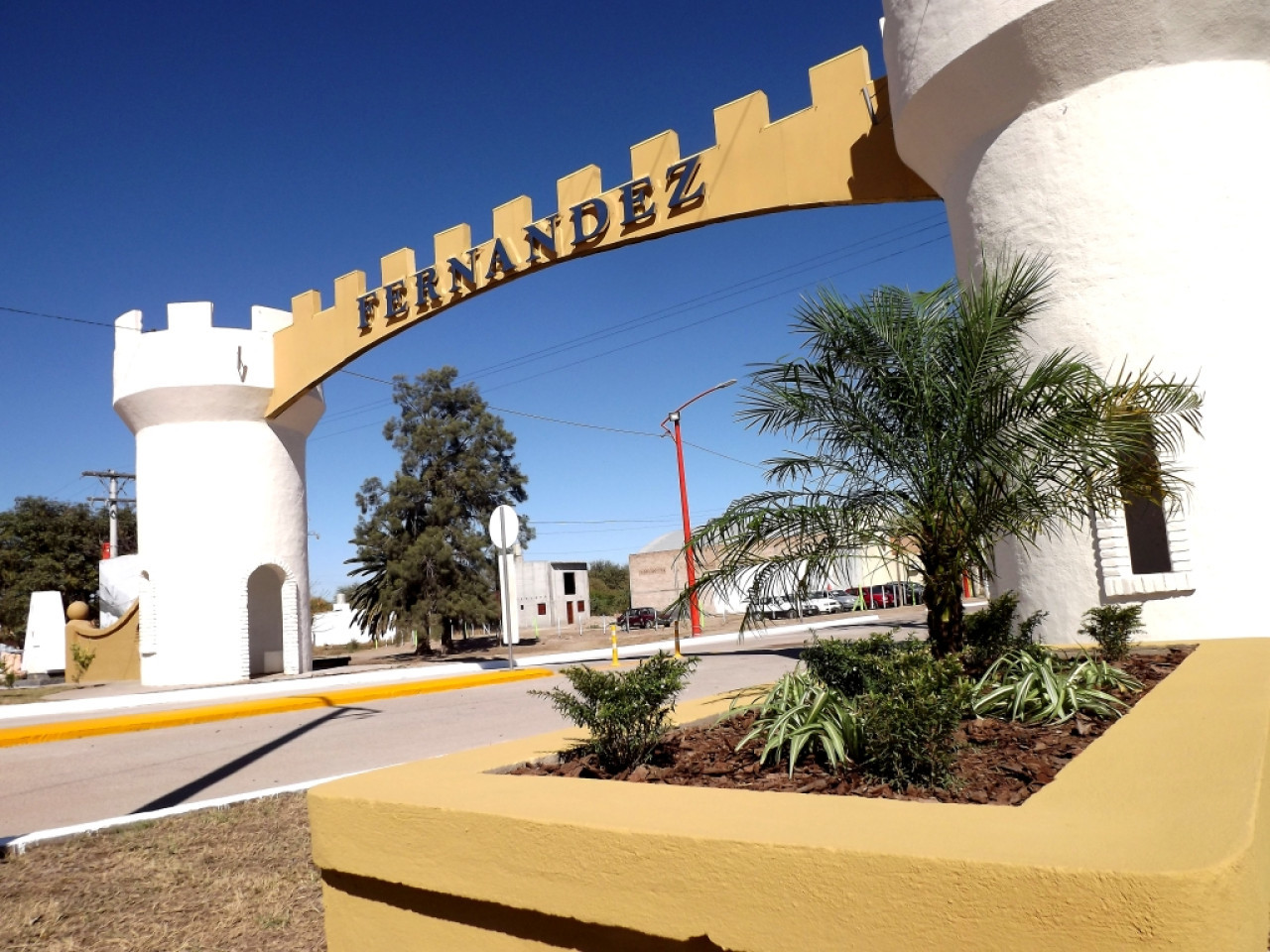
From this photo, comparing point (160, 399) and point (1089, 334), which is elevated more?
point (160, 399)

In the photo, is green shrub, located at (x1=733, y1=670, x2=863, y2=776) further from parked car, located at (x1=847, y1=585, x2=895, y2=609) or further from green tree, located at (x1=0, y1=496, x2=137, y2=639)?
green tree, located at (x1=0, y1=496, x2=137, y2=639)

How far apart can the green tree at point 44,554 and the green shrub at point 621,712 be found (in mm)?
55479

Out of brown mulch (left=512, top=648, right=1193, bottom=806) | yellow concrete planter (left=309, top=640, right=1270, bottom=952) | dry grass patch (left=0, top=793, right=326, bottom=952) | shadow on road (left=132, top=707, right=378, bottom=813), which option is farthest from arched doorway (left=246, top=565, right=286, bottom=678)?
yellow concrete planter (left=309, top=640, right=1270, bottom=952)

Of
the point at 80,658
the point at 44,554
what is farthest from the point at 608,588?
the point at 80,658

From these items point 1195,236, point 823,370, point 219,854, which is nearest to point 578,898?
point 219,854

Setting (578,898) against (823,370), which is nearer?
(578,898)

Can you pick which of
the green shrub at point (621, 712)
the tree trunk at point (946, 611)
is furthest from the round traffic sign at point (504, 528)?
the green shrub at point (621, 712)

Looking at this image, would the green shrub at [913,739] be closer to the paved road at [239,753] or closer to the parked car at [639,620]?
the paved road at [239,753]

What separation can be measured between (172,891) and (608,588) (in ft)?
293

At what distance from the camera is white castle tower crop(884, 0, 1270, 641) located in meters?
10.0

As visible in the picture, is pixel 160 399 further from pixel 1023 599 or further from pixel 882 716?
pixel 882 716

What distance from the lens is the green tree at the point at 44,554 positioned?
51.6 metres

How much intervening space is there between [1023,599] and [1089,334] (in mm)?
3107

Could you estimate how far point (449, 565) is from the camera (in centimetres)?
3456
